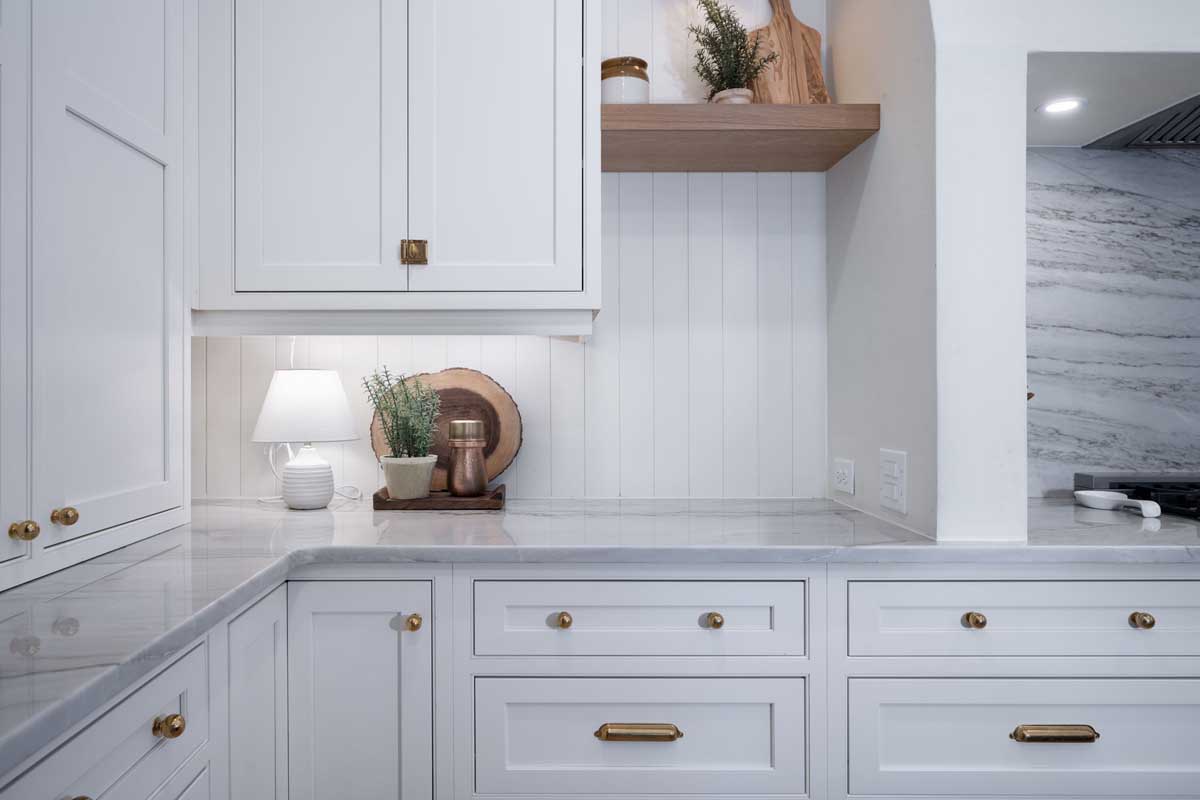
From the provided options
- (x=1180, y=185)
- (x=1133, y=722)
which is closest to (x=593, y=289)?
(x=1133, y=722)

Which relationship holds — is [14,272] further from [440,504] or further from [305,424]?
[440,504]

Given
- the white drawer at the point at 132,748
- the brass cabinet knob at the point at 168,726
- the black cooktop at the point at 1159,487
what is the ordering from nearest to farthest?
the white drawer at the point at 132,748, the brass cabinet knob at the point at 168,726, the black cooktop at the point at 1159,487

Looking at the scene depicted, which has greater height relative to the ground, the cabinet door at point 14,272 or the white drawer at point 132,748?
the cabinet door at point 14,272

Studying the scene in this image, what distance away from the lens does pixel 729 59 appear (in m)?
1.87

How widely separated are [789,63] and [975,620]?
1452 millimetres

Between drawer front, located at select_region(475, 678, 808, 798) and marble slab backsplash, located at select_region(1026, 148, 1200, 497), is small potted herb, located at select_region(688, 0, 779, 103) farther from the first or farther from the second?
drawer front, located at select_region(475, 678, 808, 798)

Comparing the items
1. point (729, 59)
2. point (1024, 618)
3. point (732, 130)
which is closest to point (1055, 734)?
point (1024, 618)

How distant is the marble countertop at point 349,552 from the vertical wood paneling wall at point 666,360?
12cm

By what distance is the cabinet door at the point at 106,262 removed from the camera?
117cm

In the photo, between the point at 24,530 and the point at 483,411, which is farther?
the point at 483,411

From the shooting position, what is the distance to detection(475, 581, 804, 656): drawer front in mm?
1429

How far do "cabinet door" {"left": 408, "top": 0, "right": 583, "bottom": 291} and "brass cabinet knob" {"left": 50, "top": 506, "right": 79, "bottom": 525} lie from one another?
2.59 ft

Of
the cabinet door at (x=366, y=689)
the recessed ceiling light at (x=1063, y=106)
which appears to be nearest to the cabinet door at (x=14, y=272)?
the cabinet door at (x=366, y=689)

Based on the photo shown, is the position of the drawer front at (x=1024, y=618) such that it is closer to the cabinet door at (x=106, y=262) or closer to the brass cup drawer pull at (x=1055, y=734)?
the brass cup drawer pull at (x=1055, y=734)
